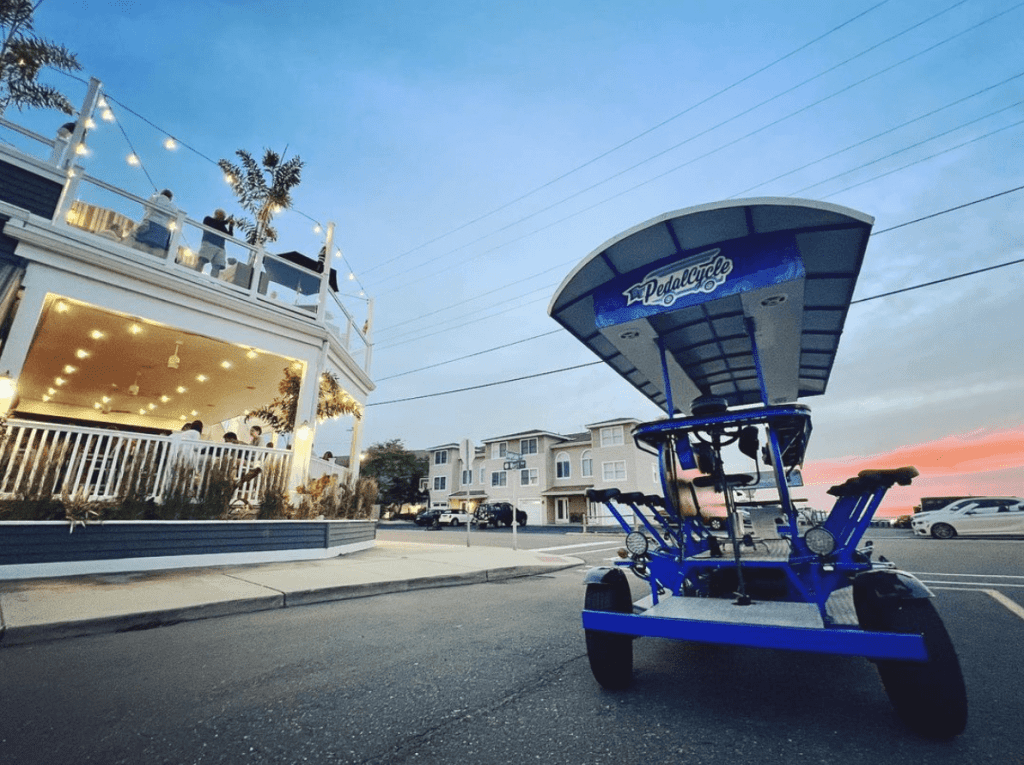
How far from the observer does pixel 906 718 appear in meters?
2.01

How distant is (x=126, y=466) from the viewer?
655cm

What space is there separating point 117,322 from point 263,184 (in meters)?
7.75

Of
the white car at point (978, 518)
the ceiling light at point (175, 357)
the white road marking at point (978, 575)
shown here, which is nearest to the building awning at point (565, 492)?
the white car at point (978, 518)

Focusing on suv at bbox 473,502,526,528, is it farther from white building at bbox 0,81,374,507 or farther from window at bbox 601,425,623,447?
white building at bbox 0,81,374,507

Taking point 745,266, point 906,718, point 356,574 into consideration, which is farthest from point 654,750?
point 356,574

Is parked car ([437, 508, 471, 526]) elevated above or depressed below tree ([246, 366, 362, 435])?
below

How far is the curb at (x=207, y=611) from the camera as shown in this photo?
11.3 ft

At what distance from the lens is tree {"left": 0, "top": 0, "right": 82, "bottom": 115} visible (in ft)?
29.6

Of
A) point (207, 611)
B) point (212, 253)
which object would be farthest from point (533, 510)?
point (207, 611)

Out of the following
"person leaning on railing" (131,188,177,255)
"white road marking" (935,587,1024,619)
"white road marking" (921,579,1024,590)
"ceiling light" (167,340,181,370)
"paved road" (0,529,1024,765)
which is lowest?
"white road marking" (921,579,1024,590)

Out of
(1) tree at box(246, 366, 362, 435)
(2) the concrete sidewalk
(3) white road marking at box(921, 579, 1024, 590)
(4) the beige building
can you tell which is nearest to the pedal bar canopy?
(3) white road marking at box(921, 579, 1024, 590)

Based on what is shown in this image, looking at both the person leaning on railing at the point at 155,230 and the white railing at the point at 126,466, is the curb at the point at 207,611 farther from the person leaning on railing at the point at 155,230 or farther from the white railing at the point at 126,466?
the person leaning on railing at the point at 155,230

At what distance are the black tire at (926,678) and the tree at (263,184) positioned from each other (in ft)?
54.0

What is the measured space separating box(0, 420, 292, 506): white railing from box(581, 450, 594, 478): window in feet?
106
